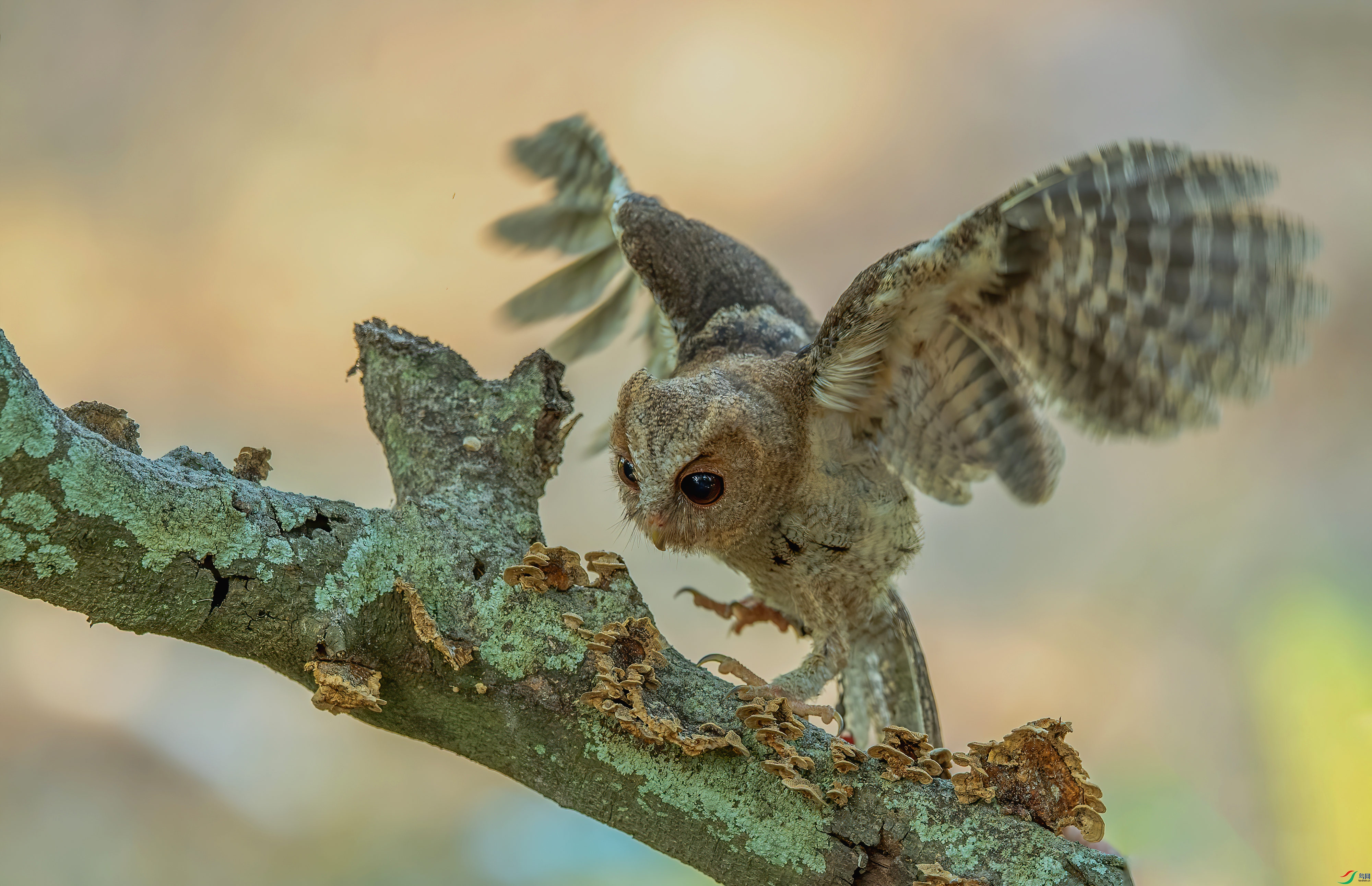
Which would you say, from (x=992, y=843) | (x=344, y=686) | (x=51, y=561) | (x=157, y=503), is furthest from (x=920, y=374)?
(x=51, y=561)

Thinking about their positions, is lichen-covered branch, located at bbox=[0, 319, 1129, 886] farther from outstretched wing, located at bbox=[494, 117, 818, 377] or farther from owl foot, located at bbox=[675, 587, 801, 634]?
outstretched wing, located at bbox=[494, 117, 818, 377]

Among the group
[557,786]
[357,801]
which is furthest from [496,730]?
[357,801]

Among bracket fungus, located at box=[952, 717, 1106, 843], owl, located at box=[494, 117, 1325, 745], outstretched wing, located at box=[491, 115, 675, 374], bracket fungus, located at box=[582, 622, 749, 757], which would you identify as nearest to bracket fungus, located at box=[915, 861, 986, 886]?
bracket fungus, located at box=[952, 717, 1106, 843]

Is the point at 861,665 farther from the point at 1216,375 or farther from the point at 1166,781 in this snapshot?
the point at 1166,781

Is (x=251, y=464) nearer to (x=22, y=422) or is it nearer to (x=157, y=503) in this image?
(x=157, y=503)

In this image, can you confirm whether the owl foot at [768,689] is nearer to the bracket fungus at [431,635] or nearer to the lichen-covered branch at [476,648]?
the lichen-covered branch at [476,648]

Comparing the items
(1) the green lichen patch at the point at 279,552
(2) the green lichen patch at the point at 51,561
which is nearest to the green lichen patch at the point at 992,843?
(1) the green lichen patch at the point at 279,552
